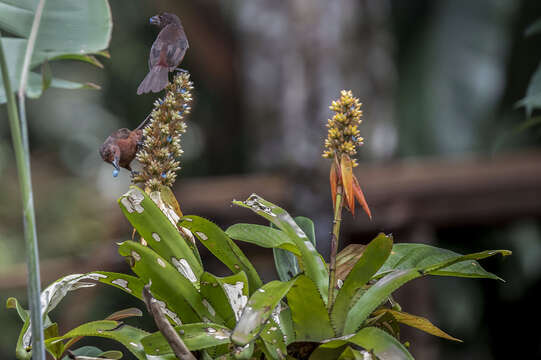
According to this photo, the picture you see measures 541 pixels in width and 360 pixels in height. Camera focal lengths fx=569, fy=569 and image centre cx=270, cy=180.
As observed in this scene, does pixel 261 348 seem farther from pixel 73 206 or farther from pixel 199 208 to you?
pixel 73 206

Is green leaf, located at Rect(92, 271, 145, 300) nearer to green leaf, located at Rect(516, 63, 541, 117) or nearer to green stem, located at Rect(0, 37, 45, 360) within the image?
green stem, located at Rect(0, 37, 45, 360)

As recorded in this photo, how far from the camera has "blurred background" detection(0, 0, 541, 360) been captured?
2.15m

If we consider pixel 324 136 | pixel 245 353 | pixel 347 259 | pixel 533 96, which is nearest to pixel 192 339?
pixel 245 353

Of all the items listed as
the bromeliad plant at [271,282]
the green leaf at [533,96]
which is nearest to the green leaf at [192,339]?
the bromeliad plant at [271,282]

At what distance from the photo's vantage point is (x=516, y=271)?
11.5 feet

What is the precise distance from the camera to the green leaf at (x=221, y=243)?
1.55ft

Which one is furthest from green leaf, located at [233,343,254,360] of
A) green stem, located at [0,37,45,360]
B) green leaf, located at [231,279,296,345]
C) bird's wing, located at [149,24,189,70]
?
bird's wing, located at [149,24,189,70]

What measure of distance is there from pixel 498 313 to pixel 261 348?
11.8 ft

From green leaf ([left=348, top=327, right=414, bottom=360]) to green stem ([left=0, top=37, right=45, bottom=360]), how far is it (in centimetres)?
22

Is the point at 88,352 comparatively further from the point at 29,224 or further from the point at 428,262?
the point at 428,262

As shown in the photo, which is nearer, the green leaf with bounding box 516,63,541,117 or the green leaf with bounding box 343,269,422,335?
the green leaf with bounding box 343,269,422,335

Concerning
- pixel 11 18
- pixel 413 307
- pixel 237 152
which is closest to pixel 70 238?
pixel 237 152

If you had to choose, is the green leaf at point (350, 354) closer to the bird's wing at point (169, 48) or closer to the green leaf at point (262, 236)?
the green leaf at point (262, 236)

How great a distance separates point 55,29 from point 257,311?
28cm
